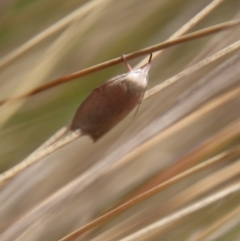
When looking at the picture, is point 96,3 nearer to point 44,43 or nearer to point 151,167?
point 44,43

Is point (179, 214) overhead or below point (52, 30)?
below

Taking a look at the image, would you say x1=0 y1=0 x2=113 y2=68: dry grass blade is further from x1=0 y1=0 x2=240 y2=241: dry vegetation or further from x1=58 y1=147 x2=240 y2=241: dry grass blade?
x1=58 y1=147 x2=240 y2=241: dry grass blade

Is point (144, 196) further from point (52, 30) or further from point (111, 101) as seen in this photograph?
point (52, 30)

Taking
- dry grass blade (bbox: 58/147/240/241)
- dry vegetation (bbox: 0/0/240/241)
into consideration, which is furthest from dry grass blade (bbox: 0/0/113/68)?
dry grass blade (bbox: 58/147/240/241)

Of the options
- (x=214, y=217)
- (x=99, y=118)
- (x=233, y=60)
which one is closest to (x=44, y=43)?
(x=99, y=118)

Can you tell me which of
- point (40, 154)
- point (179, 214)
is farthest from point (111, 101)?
point (179, 214)

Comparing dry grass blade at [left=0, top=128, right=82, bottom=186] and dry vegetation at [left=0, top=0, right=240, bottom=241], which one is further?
Result: dry vegetation at [left=0, top=0, right=240, bottom=241]

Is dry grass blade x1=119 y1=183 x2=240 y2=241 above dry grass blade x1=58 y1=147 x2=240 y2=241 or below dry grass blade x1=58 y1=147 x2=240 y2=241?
below
